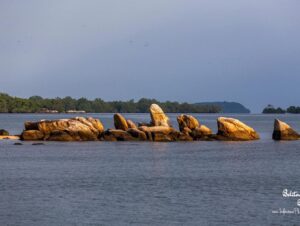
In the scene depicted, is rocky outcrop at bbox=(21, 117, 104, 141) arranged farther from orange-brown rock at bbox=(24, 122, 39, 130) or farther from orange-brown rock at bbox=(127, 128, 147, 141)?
orange-brown rock at bbox=(127, 128, 147, 141)

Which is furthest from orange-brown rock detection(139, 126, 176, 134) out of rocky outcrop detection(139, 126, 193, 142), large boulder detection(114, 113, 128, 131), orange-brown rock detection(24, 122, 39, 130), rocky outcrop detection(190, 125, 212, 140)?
orange-brown rock detection(24, 122, 39, 130)

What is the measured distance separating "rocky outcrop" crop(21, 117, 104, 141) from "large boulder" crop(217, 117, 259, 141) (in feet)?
46.1

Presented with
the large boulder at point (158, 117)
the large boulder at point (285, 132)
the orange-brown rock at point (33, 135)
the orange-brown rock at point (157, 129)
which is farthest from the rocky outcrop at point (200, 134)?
the orange-brown rock at point (33, 135)

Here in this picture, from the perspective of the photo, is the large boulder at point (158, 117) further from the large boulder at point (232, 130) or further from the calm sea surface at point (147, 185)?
the calm sea surface at point (147, 185)

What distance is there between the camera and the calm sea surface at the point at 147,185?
33531 mm

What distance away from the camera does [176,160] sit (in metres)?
62.0

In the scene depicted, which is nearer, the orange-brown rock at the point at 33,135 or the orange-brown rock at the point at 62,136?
the orange-brown rock at the point at 62,136

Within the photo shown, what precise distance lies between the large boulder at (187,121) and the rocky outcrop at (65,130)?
9291mm

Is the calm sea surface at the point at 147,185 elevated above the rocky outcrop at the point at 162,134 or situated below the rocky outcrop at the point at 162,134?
below

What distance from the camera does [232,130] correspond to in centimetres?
8019

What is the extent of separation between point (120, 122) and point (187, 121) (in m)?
7.72

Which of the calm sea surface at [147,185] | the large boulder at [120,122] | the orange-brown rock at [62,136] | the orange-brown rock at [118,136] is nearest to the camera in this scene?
the calm sea surface at [147,185]

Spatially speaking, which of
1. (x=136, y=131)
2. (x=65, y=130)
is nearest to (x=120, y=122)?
(x=136, y=131)

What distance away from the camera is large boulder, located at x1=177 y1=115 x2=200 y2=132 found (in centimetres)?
8212
